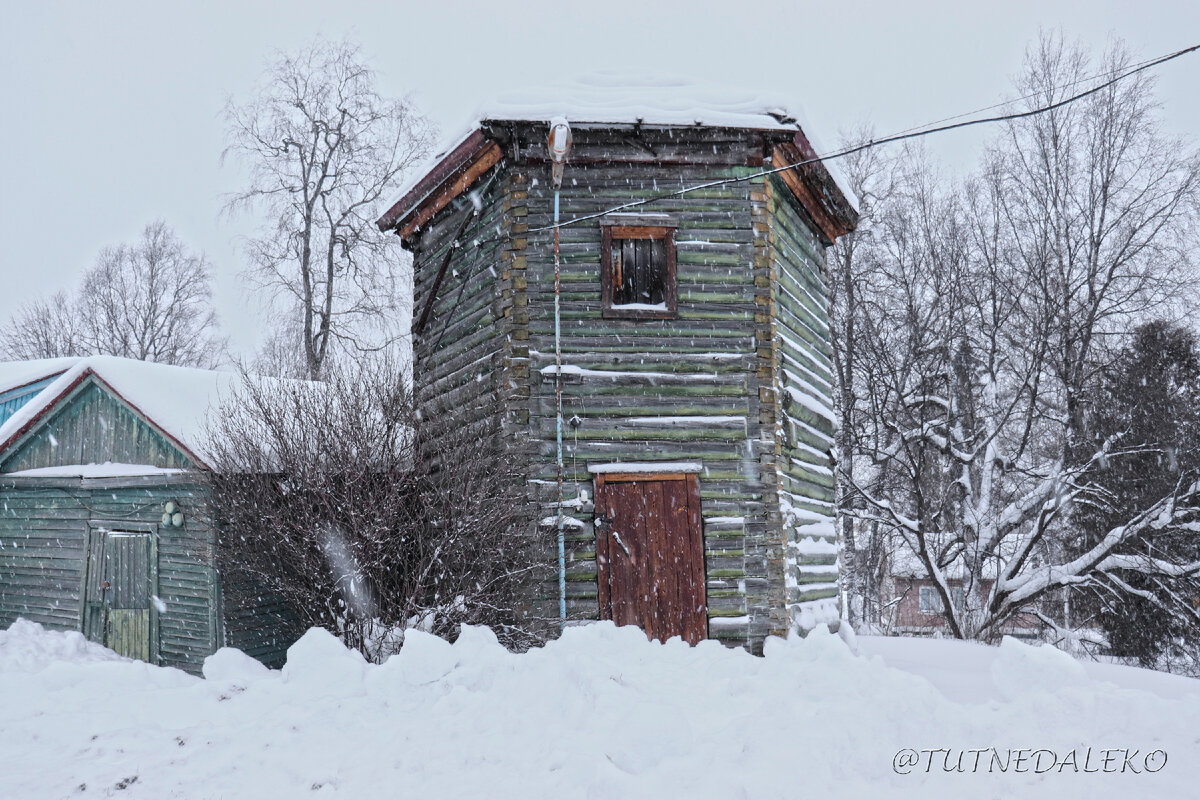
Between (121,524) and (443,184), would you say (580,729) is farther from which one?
(121,524)

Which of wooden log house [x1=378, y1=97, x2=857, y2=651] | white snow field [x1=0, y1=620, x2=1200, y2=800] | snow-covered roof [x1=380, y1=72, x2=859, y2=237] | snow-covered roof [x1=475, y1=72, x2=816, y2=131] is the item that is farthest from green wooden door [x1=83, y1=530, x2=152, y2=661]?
snow-covered roof [x1=475, y1=72, x2=816, y2=131]

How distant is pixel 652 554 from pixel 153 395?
882 centimetres

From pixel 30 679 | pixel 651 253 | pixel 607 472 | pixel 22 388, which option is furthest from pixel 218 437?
pixel 22 388

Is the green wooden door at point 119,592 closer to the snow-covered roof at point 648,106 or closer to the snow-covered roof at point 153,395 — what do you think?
the snow-covered roof at point 153,395

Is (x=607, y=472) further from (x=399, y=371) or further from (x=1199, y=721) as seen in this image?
(x=1199, y=721)

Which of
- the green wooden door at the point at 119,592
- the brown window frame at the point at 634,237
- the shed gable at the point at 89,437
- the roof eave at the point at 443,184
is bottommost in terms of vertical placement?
the green wooden door at the point at 119,592

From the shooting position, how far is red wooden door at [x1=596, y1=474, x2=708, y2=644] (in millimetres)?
8812

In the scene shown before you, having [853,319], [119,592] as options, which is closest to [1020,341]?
[853,319]

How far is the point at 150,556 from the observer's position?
12.2m

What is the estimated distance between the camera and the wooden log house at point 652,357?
8.91m

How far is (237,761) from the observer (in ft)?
14.9

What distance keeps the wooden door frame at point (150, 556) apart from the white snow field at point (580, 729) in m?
5.71

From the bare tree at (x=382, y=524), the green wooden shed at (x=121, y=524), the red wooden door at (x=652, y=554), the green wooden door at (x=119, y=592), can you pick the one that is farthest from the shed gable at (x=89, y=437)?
the red wooden door at (x=652, y=554)

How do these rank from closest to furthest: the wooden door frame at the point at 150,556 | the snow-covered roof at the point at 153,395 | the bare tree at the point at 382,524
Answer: the bare tree at the point at 382,524
the snow-covered roof at the point at 153,395
the wooden door frame at the point at 150,556
